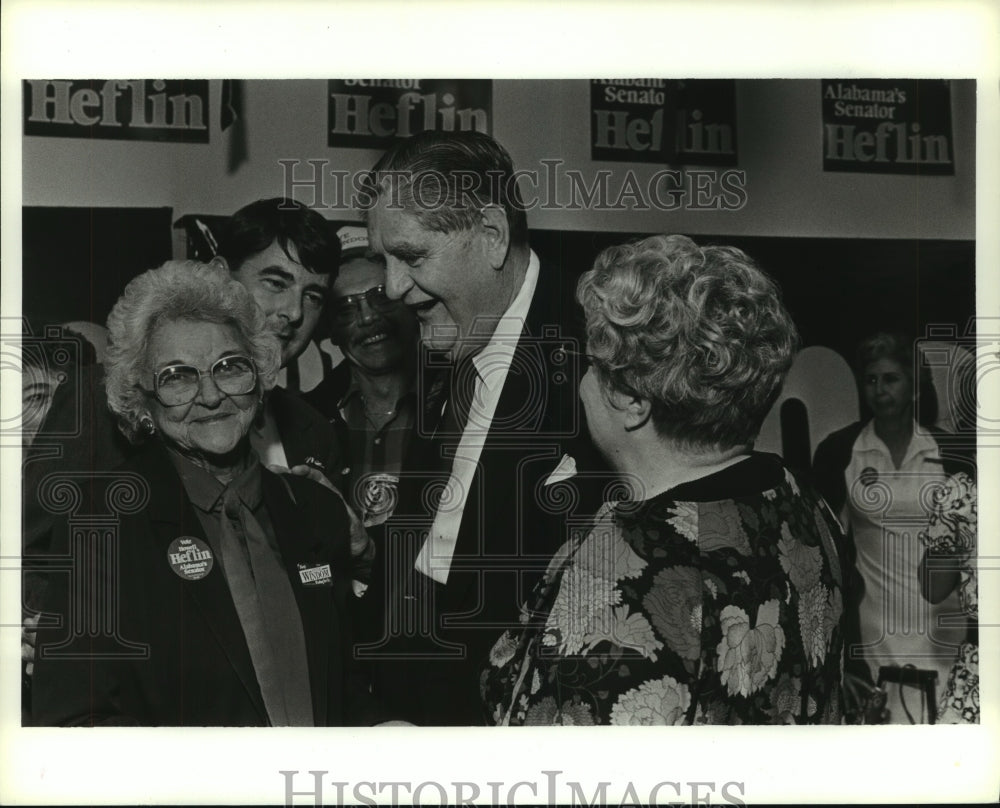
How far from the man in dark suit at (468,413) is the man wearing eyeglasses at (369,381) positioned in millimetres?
54

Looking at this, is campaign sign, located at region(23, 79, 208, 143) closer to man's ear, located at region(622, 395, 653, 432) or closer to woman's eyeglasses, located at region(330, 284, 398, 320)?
woman's eyeglasses, located at region(330, 284, 398, 320)

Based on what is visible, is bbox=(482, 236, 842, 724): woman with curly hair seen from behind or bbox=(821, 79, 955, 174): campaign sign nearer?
bbox=(482, 236, 842, 724): woman with curly hair seen from behind

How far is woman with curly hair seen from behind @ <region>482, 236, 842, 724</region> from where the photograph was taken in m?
3.60

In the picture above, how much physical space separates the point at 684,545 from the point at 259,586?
1481mm

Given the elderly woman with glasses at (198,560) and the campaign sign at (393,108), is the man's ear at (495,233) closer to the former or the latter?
the campaign sign at (393,108)

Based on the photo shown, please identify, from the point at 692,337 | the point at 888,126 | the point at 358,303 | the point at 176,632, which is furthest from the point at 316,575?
the point at 888,126

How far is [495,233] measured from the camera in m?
3.71

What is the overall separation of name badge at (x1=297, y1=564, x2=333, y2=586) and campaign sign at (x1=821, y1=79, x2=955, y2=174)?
2.31 meters

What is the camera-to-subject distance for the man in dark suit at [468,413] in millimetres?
3711

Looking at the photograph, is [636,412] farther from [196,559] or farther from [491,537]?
[196,559]

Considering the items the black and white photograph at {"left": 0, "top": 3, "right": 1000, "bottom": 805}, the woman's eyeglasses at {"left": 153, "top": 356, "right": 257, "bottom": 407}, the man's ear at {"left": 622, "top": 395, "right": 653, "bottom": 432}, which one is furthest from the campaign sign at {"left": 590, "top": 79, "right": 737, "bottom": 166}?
the woman's eyeglasses at {"left": 153, "top": 356, "right": 257, "bottom": 407}

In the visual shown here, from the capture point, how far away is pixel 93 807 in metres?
3.73

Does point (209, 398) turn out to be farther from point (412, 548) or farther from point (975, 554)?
point (975, 554)

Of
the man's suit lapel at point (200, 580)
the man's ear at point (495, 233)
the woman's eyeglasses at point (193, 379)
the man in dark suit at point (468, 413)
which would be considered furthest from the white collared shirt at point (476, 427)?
the woman's eyeglasses at point (193, 379)
